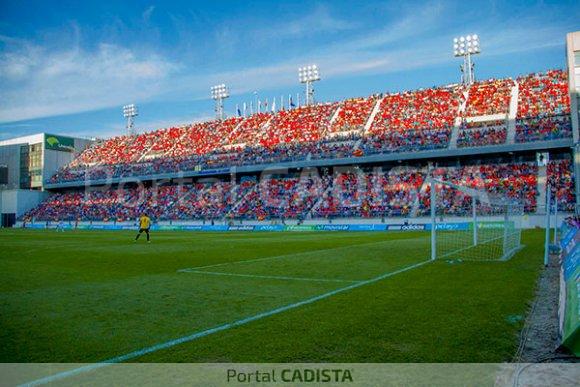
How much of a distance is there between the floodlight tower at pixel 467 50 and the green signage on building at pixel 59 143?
57.2 metres

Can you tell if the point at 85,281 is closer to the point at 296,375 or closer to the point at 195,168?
the point at 296,375

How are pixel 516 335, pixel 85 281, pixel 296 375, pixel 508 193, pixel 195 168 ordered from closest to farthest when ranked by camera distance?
pixel 296 375 → pixel 516 335 → pixel 85 281 → pixel 508 193 → pixel 195 168

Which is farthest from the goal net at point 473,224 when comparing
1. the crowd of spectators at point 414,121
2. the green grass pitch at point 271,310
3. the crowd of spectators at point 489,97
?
the crowd of spectators at point 489,97

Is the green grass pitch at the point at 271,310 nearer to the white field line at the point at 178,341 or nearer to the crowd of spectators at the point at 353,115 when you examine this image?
the white field line at the point at 178,341

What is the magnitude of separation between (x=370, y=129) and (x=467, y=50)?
14.3 m

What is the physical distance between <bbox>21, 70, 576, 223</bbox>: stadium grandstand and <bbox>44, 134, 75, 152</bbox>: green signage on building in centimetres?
1036

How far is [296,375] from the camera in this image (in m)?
4.50

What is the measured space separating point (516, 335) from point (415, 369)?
6.33ft

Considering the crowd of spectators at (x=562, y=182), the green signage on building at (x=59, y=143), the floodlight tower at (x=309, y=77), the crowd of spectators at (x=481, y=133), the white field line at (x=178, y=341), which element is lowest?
the white field line at (x=178, y=341)

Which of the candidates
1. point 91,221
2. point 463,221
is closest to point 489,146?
point 463,221

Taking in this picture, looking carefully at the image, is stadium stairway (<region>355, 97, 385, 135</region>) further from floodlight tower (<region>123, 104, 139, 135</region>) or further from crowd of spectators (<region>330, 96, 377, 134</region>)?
floodlight tower (<region>123, 104, 139, 135</region>)

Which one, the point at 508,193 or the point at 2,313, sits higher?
the point at 508,193

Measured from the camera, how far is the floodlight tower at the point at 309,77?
59938 millimetres

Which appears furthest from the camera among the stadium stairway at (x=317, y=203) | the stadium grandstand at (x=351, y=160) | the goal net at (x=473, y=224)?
the stadium stairway at (x=317, y=203)
